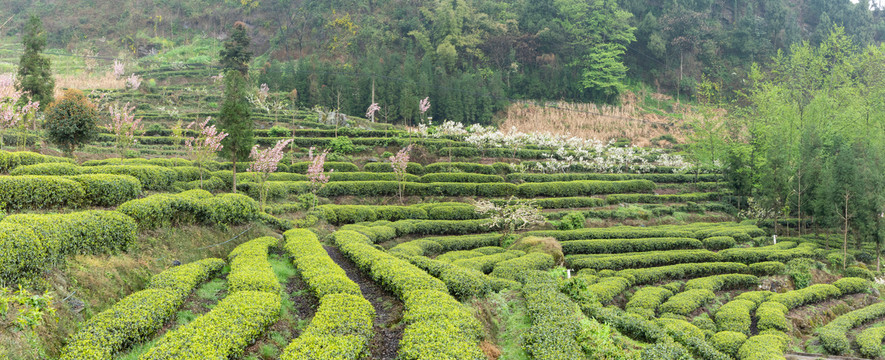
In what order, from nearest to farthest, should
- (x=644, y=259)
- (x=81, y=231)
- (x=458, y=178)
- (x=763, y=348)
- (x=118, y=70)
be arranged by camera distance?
(x=81, y=231), (x=763, y=348), (x=644, y=259), (x=458, y=178), (x=118, y=70)

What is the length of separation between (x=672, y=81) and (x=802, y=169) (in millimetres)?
39134

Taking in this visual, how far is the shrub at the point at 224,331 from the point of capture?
24.5 ft

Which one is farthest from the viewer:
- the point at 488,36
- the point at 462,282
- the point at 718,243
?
the point at 488,36

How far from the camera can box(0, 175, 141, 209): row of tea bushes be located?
11391 mm

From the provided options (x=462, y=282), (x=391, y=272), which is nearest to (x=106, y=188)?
(x=391, y=272)

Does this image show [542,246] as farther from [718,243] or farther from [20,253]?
[20,253]

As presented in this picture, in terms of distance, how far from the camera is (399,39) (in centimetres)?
6644

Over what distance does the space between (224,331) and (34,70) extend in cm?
3250

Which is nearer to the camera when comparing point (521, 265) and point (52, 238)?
point (52, 238)

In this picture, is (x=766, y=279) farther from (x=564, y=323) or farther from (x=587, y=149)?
(x=587, y=149)

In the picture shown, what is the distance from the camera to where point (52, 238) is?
9250 mm

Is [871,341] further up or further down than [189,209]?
further down

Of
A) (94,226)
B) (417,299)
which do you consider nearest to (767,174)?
(417,299)

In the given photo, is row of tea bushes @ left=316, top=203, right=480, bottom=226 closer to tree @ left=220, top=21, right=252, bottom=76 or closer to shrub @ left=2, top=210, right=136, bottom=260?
shrub @ left=2, top=210, right=136, bottom=260
